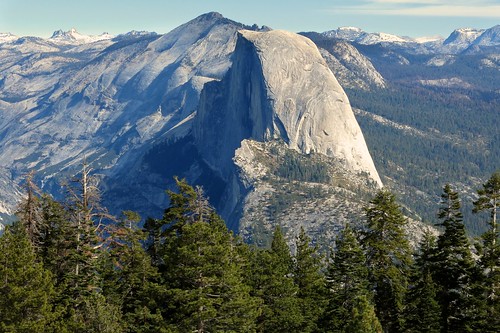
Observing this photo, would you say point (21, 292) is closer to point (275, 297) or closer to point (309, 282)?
point (275, 297)

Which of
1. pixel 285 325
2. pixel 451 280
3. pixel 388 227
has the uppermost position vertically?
pixel 388 227

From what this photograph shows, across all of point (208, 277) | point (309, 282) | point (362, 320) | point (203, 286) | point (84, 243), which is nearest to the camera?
point (208, 277)

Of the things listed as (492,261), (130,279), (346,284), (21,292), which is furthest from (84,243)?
(492,261)

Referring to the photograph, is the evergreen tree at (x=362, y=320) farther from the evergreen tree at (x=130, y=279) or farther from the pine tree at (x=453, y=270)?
the evergreen tree at (x=130, y=279)

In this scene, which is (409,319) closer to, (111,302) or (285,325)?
(285,325)

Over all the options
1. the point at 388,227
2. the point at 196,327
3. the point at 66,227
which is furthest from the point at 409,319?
the point at 66,227

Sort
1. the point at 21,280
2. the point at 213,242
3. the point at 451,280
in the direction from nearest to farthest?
the point at 21,280, the point at 213,242, the point at 451,280

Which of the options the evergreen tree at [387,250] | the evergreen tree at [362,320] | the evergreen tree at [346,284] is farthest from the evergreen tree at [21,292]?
the evergreen tree at [387,250]
